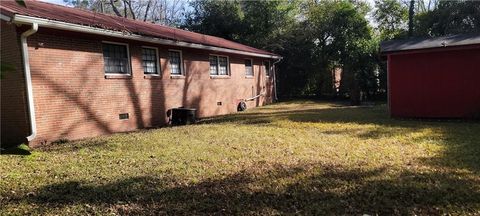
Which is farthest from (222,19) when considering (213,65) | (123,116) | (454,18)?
(123,116)

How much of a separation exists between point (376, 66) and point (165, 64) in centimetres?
1616

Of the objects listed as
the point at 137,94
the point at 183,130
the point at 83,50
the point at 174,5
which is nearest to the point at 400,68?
the point at 183,130

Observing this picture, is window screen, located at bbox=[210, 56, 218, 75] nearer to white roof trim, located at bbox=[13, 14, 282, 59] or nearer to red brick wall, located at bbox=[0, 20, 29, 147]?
white roof trim, located at bbox=[13, 14, 282, 59]

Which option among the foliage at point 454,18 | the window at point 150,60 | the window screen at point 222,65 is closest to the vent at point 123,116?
the window at point 150,60

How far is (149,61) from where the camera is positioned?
1374 cm

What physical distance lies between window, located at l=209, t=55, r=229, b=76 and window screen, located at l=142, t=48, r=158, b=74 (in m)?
→ 4.14

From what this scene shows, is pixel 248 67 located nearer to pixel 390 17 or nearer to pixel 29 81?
pixel 29 81

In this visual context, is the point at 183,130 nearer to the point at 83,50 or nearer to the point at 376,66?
the point at 83,50

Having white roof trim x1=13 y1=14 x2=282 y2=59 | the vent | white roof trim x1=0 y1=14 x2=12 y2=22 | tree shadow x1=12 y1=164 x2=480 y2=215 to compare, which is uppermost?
white roof trim x1=0 y1=14 x2=12 y2=22

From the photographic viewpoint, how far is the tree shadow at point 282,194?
4590 mm

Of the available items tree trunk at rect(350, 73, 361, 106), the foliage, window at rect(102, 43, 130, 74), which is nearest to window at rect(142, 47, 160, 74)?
window at rect(102, 43, 130, 74)

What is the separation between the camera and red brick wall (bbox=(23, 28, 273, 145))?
393 inches

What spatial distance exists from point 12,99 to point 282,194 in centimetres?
772

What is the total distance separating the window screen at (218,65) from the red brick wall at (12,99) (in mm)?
9165
